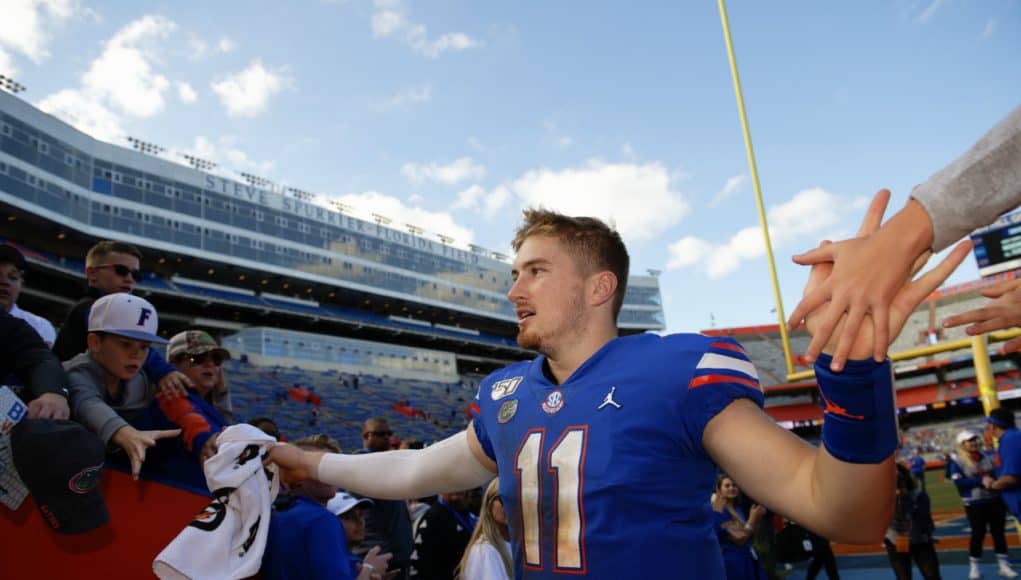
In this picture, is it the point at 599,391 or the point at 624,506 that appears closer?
the point at 624,506

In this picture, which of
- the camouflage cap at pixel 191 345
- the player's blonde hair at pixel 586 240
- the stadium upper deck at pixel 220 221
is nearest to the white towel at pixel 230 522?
the player's blonde hair at pixel 586 240

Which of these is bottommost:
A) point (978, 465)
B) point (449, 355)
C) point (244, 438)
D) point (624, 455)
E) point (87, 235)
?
point (978, 465)

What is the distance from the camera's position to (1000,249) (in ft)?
87.1

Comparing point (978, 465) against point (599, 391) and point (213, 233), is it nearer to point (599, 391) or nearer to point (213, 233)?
point (599, 391)

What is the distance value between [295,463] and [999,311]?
2.37 meters

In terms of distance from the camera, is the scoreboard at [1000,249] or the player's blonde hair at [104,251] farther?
the scoreboard at [1000,249]

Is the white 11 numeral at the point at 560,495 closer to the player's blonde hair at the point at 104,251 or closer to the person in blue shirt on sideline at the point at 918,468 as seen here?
the player's blonde hair at the point at 104,251

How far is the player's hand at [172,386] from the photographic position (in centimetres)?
326

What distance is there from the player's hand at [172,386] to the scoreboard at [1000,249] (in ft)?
99.8

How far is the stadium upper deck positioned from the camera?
36781 mm

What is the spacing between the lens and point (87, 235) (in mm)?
38906

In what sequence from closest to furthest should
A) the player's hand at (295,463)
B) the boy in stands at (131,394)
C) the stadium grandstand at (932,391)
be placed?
the player's hand at (295,463) → the boy in stands at (131,394) → the stadium grandstand at (932,391)

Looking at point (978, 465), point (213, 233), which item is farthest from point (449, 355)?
point (978, 465)

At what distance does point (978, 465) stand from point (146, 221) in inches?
1779
